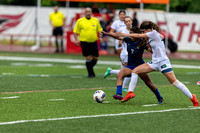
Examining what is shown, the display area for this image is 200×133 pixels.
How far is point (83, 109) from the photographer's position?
9.59m

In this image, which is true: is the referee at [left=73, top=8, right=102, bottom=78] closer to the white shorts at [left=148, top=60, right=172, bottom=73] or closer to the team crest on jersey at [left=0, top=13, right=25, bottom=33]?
the white shorts at [left=148, top=60, right=172, bottom=73]

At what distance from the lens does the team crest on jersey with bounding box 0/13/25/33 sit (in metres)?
33.5

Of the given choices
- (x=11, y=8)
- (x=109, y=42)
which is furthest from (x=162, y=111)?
(x=11, y=8)

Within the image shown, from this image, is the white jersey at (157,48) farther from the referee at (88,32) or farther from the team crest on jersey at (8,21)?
the team crest on jersey at (8,21)

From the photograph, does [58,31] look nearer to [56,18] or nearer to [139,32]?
[56,18]

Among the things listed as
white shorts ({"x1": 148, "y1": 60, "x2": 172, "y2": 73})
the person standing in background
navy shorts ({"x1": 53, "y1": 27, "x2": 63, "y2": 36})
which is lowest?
navy shorts ({"x1": 53, "y1": 27, "x2": 63, "y2": 36})

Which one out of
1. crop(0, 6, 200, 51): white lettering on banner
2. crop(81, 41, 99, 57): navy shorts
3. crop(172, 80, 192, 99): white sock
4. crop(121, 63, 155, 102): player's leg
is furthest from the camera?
crop(0, 6, 200, 51): white lettering on banner

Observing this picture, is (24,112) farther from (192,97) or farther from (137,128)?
(192,97)

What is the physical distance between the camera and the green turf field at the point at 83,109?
7834 mm

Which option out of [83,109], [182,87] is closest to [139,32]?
[182,87]

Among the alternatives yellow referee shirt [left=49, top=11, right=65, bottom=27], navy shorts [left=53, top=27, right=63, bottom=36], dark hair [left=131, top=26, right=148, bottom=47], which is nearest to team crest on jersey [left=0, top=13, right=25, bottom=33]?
navy shorts [left=53, top=27, right=63, bottom=36]

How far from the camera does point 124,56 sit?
13898 millimetres

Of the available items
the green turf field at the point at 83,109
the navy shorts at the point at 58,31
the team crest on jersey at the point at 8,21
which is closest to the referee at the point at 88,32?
the green turf field at the point at 83,109

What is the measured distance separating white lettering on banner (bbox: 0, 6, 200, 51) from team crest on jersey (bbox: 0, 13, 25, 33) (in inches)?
7.2
